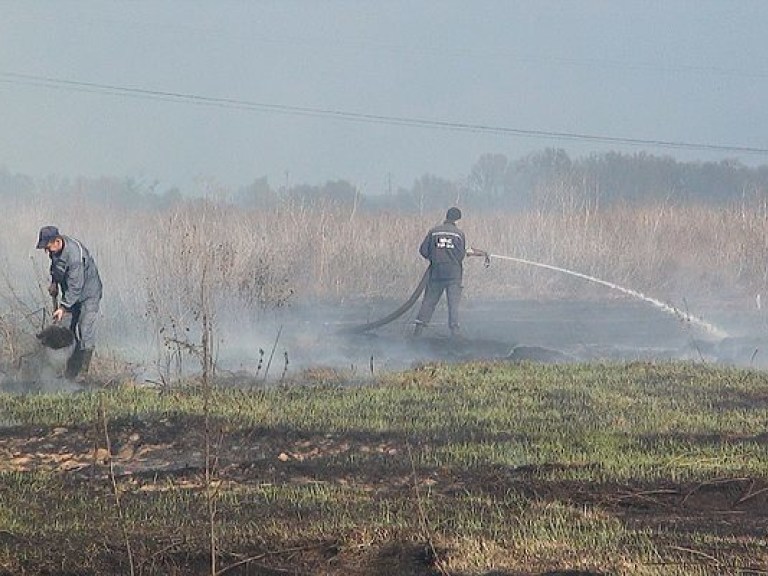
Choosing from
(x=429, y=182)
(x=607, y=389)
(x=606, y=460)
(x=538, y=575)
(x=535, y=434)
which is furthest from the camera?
(x=429, y=182)

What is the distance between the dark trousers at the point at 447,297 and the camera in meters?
18.0

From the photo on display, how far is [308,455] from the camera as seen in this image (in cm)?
902

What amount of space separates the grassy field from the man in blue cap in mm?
5414

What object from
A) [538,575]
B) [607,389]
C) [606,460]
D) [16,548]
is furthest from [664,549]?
[607,389]

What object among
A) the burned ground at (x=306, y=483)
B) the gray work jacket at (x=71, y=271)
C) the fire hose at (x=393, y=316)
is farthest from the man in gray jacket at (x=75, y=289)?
the fire hose at (x=393, y=316)

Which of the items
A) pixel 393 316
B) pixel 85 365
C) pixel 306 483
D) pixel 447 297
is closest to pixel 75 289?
pixel 85 365

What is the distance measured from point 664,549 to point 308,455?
332 cm

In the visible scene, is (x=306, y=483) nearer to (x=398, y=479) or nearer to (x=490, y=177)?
(x=398, y=479)

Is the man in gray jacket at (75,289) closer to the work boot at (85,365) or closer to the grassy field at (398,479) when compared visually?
the work boot at (85,365)

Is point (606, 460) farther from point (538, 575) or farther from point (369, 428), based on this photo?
point (538, 575)

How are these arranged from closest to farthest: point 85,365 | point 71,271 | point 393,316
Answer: point 71,271
point 85,365
point 393,316

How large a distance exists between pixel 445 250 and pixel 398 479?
986 cm

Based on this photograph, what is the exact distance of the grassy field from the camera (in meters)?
6.26

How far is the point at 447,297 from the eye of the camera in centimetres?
1817
